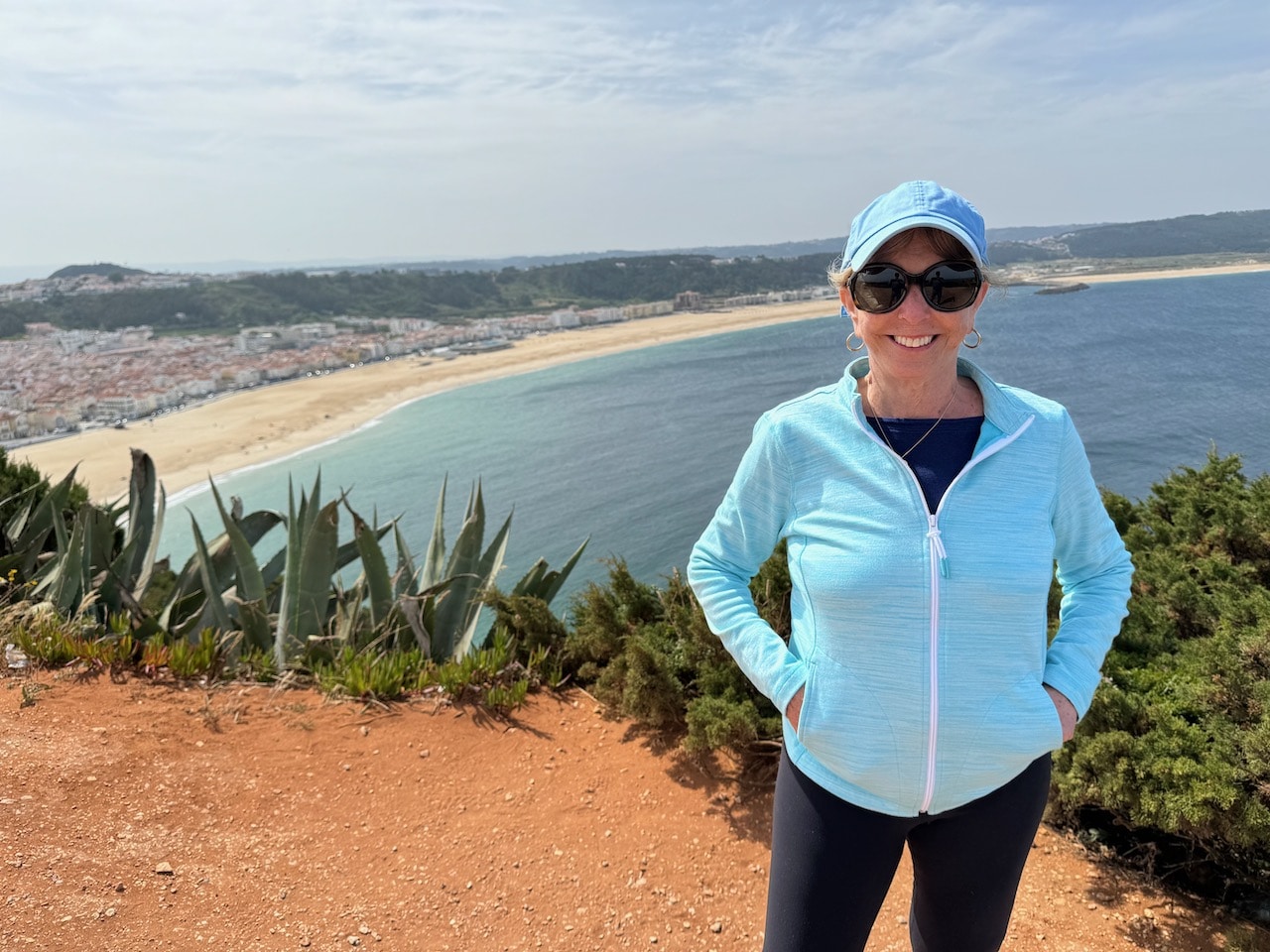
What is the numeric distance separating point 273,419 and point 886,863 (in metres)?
33.5

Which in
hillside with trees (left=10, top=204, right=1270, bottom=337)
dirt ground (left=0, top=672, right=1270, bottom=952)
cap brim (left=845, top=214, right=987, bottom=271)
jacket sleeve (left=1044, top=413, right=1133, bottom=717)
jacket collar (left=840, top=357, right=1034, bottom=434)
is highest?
hillside with trees (left=10, top=204, right=1270, bottom=337)

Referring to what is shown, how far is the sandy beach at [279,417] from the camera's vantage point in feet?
79.8

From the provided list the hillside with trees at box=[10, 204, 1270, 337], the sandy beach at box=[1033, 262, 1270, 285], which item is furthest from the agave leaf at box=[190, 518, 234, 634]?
the sandy beach at box=[1033, 262, 1270, 285]

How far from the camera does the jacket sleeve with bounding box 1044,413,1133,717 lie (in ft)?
4.53

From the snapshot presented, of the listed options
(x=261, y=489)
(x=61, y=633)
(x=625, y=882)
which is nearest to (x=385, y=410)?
(x=261, y=489)

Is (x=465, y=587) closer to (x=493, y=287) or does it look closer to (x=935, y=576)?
(x=935, y=576)

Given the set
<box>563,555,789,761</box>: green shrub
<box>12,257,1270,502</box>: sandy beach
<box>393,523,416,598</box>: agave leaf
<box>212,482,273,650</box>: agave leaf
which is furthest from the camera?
<box>12,257,1270,502</box>: sandy beach

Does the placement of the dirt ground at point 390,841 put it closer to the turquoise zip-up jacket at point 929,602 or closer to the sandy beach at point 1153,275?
the turquoise zip-up jacket at point 929,602

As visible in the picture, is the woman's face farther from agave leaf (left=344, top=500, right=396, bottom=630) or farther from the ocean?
agave leaf (left=344, top=500, right=396, bottom=630)

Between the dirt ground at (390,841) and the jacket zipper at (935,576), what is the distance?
1422mm

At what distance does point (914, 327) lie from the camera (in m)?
1.35

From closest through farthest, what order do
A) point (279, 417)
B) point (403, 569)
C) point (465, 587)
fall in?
point (465, 587), point (403, 569), point (279, 417)

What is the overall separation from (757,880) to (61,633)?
354cm

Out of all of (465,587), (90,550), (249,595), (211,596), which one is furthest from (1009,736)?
(90,550)
